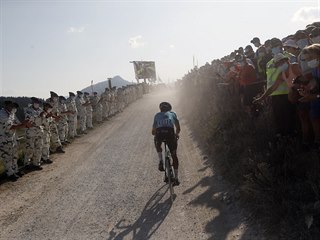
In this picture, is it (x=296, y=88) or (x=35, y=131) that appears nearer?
(x=296, y=88)

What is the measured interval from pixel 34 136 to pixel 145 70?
58.3 meters

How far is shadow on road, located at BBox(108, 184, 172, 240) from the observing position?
7.28 metres

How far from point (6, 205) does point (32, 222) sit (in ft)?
5.90

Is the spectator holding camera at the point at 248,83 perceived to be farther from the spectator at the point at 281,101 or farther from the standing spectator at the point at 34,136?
the standing spectator at the point at 34,136

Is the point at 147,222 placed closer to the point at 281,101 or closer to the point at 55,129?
the point at 281,101

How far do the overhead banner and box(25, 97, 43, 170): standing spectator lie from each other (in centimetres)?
5609

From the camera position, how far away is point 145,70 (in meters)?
70.8

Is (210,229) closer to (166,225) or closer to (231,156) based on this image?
(166,225)

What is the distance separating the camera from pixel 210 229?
7.06 meters

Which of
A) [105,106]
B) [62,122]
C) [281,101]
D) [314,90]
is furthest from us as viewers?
[105,106]

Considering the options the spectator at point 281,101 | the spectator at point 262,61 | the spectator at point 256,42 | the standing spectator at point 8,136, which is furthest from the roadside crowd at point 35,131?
the spectator at point 281,101

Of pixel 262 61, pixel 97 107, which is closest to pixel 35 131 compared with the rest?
pixel 262 61

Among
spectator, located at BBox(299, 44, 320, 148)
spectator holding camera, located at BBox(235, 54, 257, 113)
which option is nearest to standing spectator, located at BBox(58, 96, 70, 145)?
spectator holding camera, located at BBox(235, 54, 257, 113)

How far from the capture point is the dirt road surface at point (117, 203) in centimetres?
738
